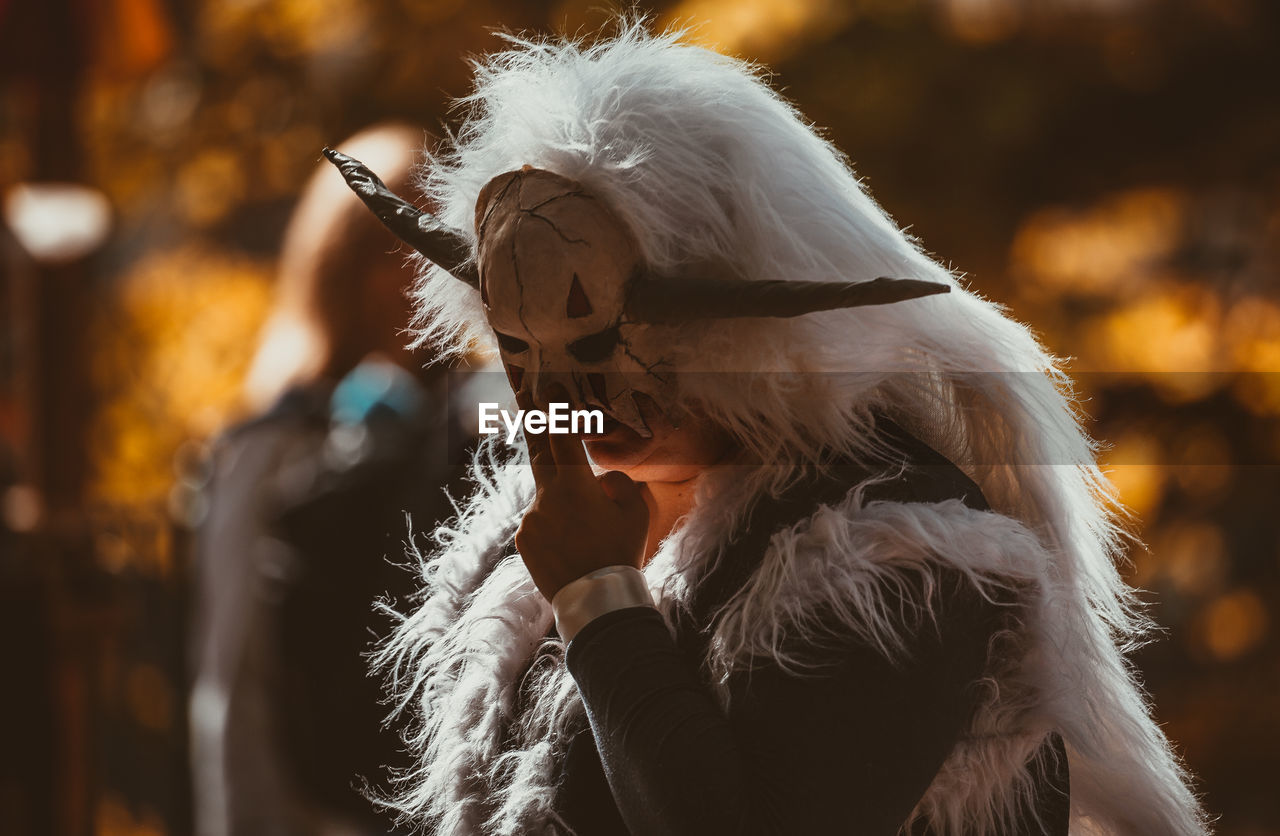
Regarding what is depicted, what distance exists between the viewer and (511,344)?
114cm

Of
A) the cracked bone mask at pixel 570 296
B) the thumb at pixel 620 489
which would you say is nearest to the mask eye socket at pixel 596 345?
the cracked bone mask at pixel 570 296

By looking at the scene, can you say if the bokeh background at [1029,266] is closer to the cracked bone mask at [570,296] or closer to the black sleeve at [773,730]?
the cracked bone mask at [570,296]

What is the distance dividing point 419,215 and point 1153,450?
2.41m

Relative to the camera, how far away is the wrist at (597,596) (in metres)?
1.05

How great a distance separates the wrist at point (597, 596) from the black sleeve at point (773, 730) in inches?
0.5

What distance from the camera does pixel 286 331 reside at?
92.1 inches

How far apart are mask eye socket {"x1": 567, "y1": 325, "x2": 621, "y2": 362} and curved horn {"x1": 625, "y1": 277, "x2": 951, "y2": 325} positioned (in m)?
0.02

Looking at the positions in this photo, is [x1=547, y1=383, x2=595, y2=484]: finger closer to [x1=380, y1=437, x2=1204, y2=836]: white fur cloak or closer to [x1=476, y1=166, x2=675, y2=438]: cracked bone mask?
[x1=476, y1=166, x2=675, y2=438]: cracked bone mask

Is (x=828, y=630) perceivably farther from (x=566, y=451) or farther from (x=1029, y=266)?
(x=1029, y=266)

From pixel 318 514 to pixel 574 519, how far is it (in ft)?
3.07

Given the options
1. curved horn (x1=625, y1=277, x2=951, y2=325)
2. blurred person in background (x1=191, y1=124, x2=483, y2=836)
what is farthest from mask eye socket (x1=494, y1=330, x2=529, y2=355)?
blurred person in background (x1=191, y1=124, x2=483, y2=836)

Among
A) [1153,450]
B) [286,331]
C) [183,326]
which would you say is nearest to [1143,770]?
[286,331]

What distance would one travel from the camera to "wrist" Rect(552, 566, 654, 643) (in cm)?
105

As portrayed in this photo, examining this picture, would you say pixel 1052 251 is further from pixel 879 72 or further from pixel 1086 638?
pixel 1086 638
